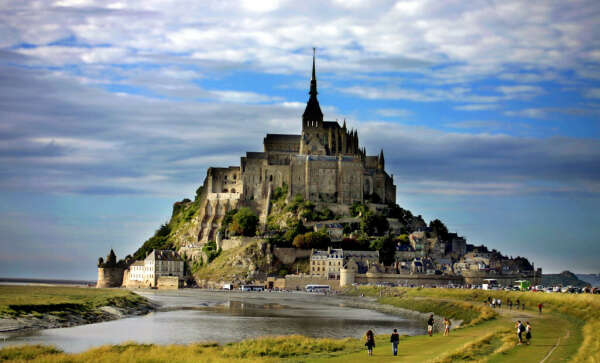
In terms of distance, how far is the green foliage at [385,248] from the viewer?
109 meters

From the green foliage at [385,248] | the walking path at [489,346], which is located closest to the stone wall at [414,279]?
the green foliage at [385,248]

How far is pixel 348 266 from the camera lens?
101m

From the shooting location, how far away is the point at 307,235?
111 m

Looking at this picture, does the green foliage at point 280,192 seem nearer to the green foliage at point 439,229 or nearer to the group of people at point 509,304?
the green foliage at point 439,229

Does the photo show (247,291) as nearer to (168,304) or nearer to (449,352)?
(168,304)

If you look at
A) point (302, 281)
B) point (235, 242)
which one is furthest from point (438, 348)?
point (235, 242)

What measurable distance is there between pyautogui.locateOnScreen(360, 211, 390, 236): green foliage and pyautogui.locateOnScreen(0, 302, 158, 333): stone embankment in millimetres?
58094

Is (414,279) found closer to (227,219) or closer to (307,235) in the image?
(307,235)

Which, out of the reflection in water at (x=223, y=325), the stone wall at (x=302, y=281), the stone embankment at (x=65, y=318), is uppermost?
the stone wall at (x=302, y=281)

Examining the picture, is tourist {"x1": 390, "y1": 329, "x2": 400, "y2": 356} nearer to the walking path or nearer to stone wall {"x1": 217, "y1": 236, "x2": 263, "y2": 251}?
the walking path

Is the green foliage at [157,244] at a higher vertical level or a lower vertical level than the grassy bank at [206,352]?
higher

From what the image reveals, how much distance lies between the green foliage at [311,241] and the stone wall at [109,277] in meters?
30.3

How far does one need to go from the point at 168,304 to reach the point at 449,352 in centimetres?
5141

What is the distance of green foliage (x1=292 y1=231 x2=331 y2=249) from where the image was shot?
362 ft
